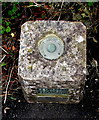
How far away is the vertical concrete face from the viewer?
237 cm

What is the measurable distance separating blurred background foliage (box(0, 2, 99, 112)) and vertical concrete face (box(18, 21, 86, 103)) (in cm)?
63

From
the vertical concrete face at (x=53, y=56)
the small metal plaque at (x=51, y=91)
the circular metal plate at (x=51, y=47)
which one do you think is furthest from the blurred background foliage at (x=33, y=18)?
the circular metal plate at (x=51, y=47)

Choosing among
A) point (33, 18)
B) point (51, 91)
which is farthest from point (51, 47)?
point (33, 18)

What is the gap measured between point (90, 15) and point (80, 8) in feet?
0.42

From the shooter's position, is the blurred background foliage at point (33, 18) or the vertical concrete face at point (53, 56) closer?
the vertical concrete face at point (53, 56)

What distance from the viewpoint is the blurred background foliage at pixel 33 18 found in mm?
3123

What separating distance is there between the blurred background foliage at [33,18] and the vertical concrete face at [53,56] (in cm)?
63

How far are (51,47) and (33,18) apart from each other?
3.25 ft

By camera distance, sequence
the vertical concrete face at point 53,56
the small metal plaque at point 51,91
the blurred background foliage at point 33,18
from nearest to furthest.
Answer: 1. the vertical concrete face at point 53,56
2. the small metal plaque at point 51,91
3. the blurred background foliage at point 33,18

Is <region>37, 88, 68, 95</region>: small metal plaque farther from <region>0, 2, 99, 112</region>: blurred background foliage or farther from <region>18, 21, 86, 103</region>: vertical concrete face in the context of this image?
<region>0, 2, 99, 112</region>: blurred background foliage

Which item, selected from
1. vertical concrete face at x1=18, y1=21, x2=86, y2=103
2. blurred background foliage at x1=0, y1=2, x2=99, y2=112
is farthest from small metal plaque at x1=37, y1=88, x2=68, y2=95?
blurred background foliage at x1=0, y1=2, x2=99, y2=112

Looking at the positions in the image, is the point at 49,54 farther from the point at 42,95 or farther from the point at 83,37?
the point at 42,95

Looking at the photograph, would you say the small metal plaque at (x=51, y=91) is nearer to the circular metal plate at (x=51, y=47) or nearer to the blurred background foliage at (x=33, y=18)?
the circular metal plate at (x=51, y=47)

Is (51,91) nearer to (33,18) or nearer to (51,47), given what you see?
(51,47)
